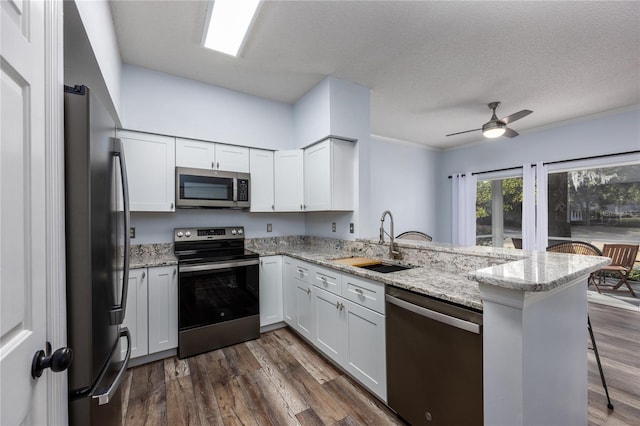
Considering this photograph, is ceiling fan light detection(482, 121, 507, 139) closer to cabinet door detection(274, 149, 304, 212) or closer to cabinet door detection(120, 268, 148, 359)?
cabinet door detection(274, 149, 304, 212)

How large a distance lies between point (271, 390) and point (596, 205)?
532cm

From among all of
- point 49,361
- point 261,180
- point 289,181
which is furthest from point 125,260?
point 289,181

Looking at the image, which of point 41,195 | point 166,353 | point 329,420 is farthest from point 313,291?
point 41,195

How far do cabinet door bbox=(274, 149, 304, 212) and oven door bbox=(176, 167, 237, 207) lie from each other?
54 centimetres

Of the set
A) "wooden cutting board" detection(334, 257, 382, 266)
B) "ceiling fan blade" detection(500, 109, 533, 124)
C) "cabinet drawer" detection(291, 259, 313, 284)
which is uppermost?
"ceiling fan blade" detection(500, 109, 533, 124)

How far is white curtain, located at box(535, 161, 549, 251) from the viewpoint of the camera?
4387mm

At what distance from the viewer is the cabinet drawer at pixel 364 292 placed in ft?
5.96

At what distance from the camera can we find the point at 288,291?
3035 millimetres

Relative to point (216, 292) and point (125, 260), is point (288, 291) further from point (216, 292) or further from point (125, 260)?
point (125, 260)

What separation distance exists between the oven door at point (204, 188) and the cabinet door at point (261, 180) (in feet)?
0.80

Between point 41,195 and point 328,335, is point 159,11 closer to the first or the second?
point 41,195

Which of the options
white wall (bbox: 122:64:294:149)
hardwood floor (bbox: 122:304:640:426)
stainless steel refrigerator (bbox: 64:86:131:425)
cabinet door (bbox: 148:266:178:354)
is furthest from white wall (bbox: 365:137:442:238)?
stainless steel refrigerator (bbox: 64:86:131:425)

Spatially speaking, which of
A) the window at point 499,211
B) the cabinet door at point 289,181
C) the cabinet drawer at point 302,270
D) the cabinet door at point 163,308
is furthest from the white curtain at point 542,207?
the cabinet door at point 163,308

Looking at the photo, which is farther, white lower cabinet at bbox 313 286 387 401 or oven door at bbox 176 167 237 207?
oven door at bbox 176 167 237 207
